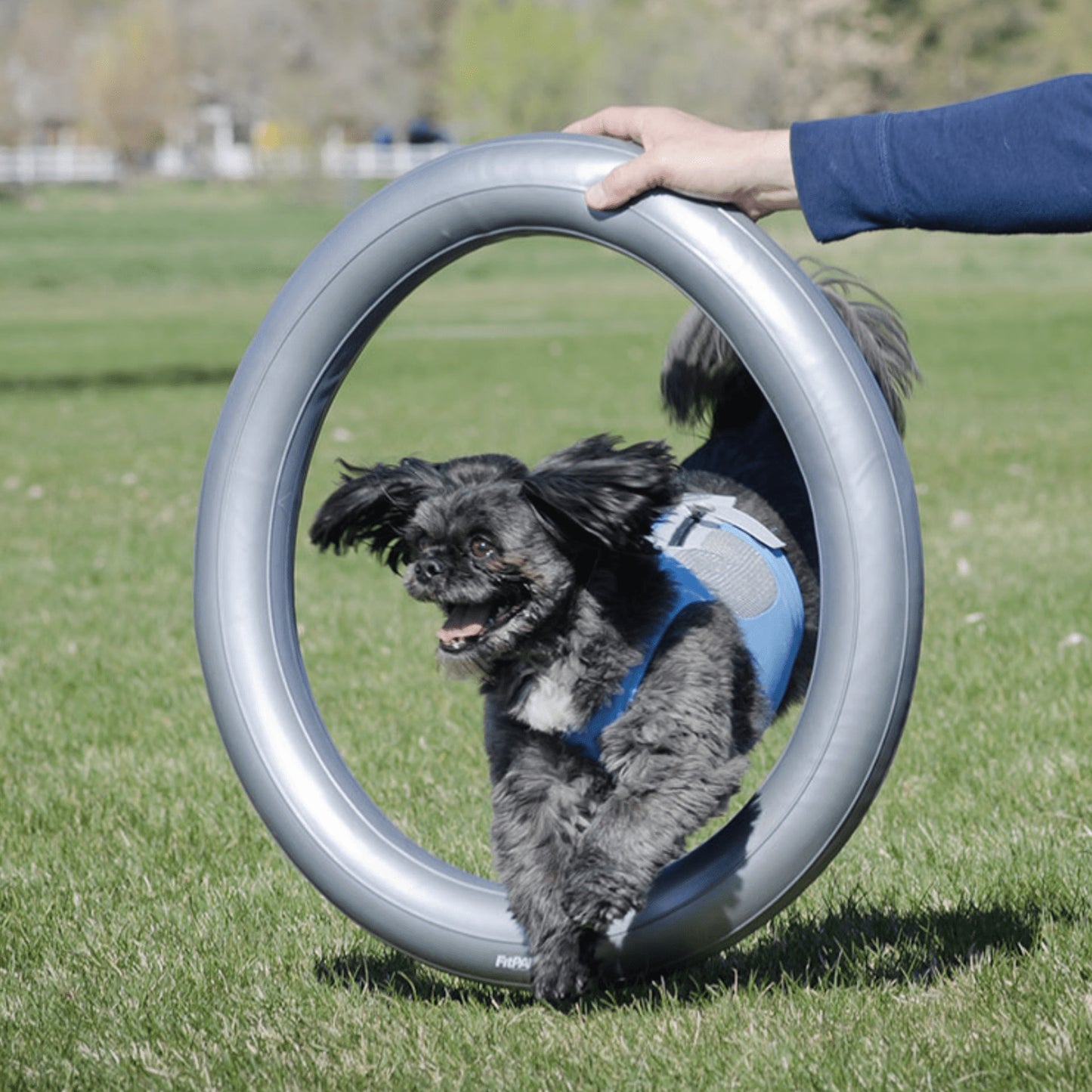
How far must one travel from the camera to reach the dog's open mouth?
3.52 m

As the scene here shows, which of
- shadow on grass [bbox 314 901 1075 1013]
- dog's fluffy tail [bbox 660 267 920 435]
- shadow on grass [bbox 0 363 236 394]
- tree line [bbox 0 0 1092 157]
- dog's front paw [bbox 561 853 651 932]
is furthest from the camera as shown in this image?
tree line [bbox 0 0 1092 157]

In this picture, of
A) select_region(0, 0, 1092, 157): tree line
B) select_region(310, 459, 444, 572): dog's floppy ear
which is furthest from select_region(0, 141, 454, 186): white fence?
select_region(310, 459, 444, 572): dog's floppy ear

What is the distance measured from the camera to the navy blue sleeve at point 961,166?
10.5 ft

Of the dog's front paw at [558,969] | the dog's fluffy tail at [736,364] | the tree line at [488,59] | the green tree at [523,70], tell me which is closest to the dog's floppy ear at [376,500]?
the dog's front paw at [558,969]

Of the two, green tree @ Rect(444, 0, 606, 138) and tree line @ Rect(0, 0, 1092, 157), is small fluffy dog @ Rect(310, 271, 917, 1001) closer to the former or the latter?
tree line @ Rect(0, 0, 1092, 157)

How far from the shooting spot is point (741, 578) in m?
3.94

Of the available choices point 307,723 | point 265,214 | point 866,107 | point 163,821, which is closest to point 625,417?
point 163,821

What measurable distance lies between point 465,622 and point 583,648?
0.27 meters

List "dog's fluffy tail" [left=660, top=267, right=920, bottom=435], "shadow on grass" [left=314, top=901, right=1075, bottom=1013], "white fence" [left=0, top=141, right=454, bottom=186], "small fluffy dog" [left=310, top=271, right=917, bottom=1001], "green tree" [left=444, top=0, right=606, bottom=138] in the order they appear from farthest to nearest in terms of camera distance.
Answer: "green tree" [left=444, top=0, right=606, bottom=138]
"white fence" [left=0, top=141, right=454, bottom=186]
"dog's fluffy tail" [left=660, top=267, right=920, bottom=435]
"shadow on grass" [left=314, top=901, right=1075, bottom=1013]
"small fluffy dog" [left=310, top=271, right=917, bottom=1001]

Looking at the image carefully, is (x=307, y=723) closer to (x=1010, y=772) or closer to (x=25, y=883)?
(x=25, y=883)

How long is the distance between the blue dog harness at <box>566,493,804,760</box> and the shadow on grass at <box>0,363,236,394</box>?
48.0ft

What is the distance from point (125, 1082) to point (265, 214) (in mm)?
65077

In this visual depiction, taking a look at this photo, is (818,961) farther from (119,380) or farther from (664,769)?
(119,380)

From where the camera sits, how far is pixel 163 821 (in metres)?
5.16
